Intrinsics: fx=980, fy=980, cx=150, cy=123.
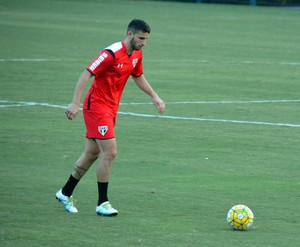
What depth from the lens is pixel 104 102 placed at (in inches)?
394

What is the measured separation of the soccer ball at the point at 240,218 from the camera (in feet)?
29.9

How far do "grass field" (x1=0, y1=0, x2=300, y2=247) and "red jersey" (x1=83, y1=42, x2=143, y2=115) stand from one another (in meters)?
1.10

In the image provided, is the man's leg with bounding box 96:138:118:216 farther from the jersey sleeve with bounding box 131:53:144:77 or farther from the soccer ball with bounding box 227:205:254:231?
the soccer ball with bounding box 227:205:254:231

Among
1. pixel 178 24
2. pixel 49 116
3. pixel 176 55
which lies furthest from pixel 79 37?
pixel 49 116

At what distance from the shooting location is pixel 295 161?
522 inches

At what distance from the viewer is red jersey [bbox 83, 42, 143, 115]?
9914mm

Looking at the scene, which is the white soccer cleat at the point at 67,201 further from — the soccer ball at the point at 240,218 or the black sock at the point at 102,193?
the soccer ball at the point at 240,218

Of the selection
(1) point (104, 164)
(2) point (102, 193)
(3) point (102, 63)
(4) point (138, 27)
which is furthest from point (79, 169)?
(4) point (138, 27)

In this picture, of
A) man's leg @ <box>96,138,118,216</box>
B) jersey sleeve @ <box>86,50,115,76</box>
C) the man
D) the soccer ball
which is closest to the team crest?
the man

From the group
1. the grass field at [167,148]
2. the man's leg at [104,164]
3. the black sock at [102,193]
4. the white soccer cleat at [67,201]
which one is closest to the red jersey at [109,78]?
the man's leg at [104,164]

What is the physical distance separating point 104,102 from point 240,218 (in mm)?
1922

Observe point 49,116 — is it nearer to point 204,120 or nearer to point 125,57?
point 204,120

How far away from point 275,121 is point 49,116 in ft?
12.9

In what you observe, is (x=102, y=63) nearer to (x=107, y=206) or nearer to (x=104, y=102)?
(x=104, y=102)
